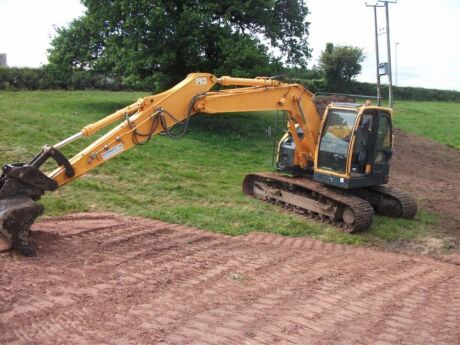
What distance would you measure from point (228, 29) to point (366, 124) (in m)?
9.64

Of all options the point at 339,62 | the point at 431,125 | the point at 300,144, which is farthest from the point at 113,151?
the point at 339,62

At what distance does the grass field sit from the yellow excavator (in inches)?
16.6

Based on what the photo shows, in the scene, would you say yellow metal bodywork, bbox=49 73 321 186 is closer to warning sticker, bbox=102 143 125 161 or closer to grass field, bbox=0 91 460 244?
warning sticker, bbox=102 143 125 161

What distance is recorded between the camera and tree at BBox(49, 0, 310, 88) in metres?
17.6

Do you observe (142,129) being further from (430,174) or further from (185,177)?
(430,174)

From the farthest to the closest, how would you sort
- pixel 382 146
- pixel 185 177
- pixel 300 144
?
pixel 185 177 → pixel 300 144 → pixel 382 146

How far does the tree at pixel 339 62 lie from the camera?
149 feet

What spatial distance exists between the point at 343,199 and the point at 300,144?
5.83 feet

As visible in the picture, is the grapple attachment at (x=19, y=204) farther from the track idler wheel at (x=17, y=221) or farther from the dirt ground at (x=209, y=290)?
the dirt ground at (x=209, y=290)

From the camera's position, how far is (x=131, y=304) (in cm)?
555

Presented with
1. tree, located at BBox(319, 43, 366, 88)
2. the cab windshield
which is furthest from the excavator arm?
tree, located at BBox(319, 43, 366, 88)

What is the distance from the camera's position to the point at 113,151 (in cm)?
770

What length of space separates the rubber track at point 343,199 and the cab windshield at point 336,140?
0.46 metres

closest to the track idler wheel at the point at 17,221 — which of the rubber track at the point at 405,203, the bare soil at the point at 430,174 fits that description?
the rubber track at the point at 405,203
